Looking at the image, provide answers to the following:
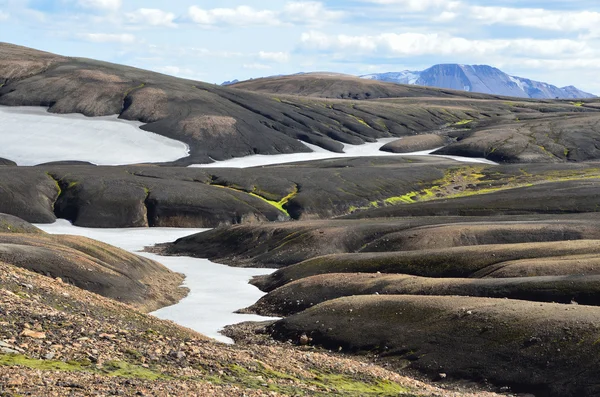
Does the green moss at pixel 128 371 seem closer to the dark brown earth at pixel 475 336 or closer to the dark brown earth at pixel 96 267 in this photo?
the dark brown earth at pixel 475 336

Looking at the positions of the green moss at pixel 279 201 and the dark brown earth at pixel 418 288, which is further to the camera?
the green moss at pixel 279 201

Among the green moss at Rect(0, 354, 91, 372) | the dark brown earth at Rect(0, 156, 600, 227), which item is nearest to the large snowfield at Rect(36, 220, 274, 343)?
the dark brown earth at Rect(0, 156, 600, 227)

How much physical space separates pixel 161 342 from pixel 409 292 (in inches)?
1224

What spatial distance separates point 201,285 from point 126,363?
51121 mm

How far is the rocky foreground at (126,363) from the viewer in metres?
24.9

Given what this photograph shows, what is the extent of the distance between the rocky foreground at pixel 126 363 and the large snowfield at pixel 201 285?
53.5 ft

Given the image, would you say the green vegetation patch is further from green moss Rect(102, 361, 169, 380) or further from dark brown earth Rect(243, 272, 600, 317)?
dark brown earth Rect(243, 272, 600, 317)

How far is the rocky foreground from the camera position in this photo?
24859 millimetres

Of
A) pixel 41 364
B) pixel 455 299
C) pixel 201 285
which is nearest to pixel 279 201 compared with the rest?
pixel 201 285

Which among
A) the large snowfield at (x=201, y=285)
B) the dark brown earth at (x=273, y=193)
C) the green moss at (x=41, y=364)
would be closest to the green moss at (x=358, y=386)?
the green moss at (x=41, y=364)

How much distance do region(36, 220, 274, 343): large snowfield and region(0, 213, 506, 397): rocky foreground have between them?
641 inches

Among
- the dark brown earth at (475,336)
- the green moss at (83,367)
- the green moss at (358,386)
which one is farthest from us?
the dark brown earth at (475,336)

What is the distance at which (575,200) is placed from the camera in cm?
11462

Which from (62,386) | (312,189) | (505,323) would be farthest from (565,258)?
(312,189)
